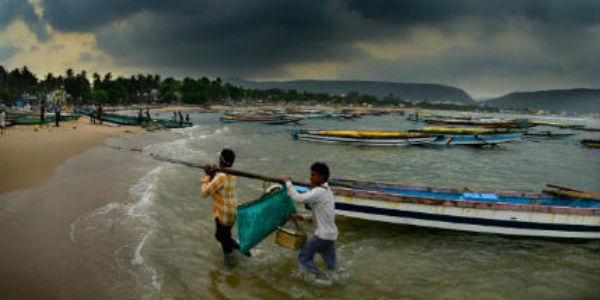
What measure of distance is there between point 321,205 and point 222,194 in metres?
1.86

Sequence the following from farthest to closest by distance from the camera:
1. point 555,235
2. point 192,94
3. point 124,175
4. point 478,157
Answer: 1. point 192,94
2. point 478,157
3. point 124,175
4. point 555,235

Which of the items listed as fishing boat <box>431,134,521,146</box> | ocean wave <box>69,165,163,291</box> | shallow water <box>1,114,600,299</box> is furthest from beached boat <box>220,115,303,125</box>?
ocean wave <box>69,165,163,291</box>

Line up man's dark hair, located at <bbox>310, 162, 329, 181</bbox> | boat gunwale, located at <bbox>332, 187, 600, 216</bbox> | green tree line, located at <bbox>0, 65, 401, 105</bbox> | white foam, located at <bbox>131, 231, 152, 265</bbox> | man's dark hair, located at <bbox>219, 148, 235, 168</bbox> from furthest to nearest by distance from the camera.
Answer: green tree line, located at <bbox>0, 65, 401, 105</bbox> < boat gunwale, located at <bbox>332, 187, 600, 216</bbox> < white foam, located at <bbox>131, 231, 152, 265</bbox> < man's dark hair, located at <bbox>219, 148, 235, 168</bbox> < man's dark hair, located at <bbox>310, 162, 329, 181</bbox>

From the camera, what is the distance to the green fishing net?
5.80 m

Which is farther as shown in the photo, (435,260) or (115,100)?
(115,100)

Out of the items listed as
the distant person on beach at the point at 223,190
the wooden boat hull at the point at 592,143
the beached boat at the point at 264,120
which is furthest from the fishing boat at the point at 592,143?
the distant person on beach at the point at 223,190

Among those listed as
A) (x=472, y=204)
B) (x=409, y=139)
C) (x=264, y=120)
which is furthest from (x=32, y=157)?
(x=264, y=120)

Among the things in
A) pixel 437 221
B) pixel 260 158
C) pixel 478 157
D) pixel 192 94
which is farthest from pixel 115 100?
pixel 437 221

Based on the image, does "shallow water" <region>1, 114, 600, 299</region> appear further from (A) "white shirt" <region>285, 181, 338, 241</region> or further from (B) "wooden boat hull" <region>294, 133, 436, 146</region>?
(B) "wooden boat hull" <region>294, 133, 436, 146</region>

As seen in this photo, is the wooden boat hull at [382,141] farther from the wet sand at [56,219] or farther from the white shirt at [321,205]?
the white shirt at [321,205]

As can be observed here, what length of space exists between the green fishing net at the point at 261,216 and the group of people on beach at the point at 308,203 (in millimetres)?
271

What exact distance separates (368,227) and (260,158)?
48.3ft

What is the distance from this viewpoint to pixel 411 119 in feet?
322

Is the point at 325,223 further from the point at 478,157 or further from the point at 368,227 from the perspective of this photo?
the point at 478,157
